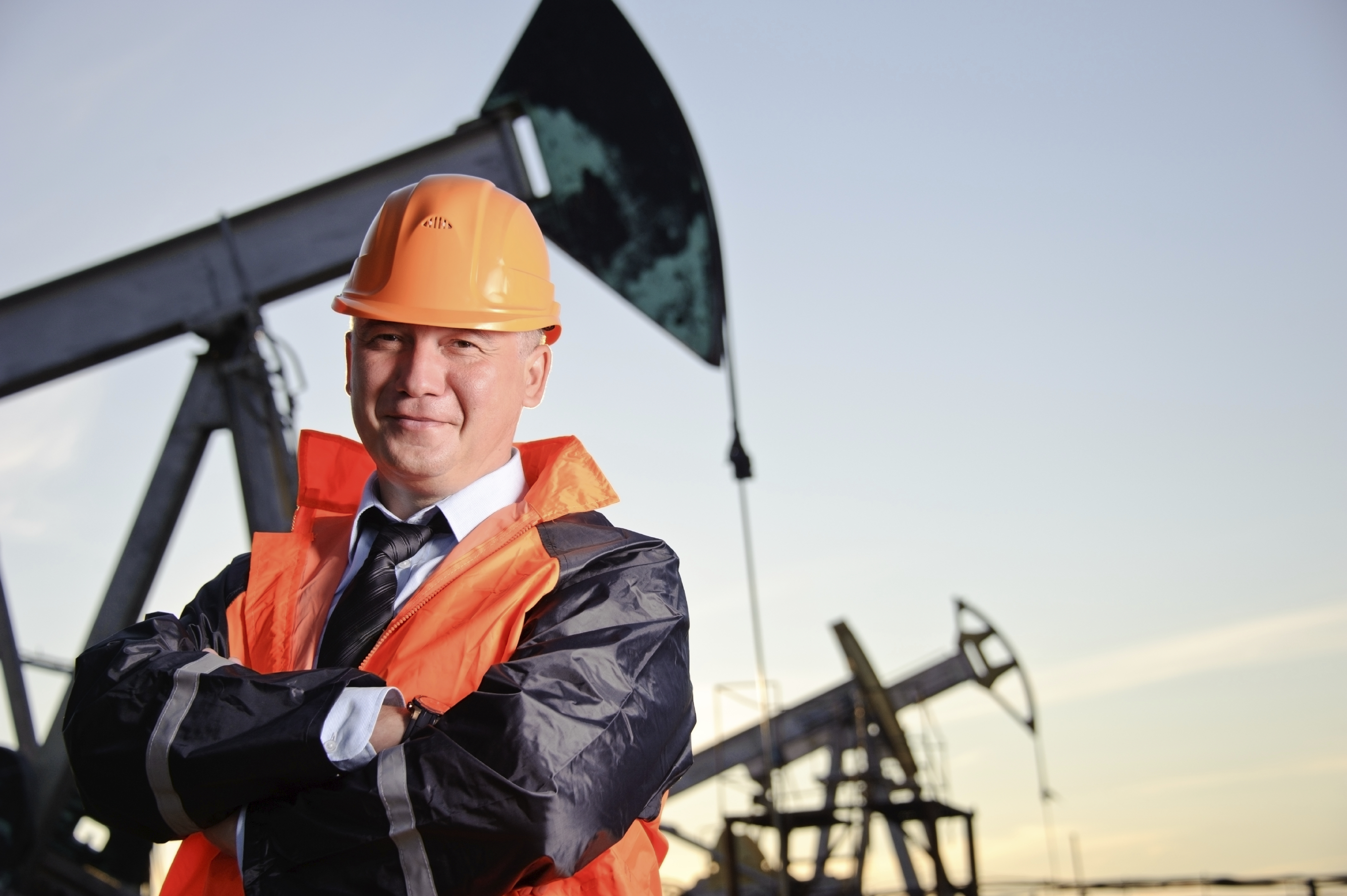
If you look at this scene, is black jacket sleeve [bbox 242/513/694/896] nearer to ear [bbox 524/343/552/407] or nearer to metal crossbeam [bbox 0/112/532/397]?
ear [bbox 524/343/552/407]

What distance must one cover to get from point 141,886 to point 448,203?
8048 mm

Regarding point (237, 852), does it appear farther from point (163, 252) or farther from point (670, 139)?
point (163, 252)

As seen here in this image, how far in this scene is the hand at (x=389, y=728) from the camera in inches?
69.3

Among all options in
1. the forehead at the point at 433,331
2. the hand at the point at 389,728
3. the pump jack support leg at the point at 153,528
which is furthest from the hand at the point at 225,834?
the pump jack support leg at the point at 153,528

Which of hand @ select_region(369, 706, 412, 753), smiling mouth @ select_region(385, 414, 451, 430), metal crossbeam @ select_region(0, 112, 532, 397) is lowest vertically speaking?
hand @ select_region(369, 706, 412, 753)

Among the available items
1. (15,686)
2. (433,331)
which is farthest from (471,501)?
(15,686)

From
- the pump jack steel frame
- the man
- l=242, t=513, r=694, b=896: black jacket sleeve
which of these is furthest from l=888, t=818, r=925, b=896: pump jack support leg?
l=242, t=513, r=694, b=896: black jacket sleeve

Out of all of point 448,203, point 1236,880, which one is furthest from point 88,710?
point 1236,880

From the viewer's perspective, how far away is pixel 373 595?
2.06 metres

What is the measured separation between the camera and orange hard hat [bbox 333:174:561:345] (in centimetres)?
213

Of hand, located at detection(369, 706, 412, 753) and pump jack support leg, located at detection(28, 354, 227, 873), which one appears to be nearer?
hand, located at detection(369, 706, 412, 753)

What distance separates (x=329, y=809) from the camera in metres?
1.72

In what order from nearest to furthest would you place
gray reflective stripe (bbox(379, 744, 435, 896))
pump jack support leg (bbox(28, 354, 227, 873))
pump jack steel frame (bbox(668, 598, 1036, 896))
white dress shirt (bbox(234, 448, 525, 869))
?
gray reflective stripe (bbox(379, 744, 435, 896)) → white dress shirt (bbox(234, 448, 525, 869)) → pump jack support leg (bbox(28, 354, 227, 873)) → pump jack steel frame (bbox(668, 598, 1036, 896))

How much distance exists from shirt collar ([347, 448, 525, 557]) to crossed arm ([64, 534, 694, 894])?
254 millimetres
